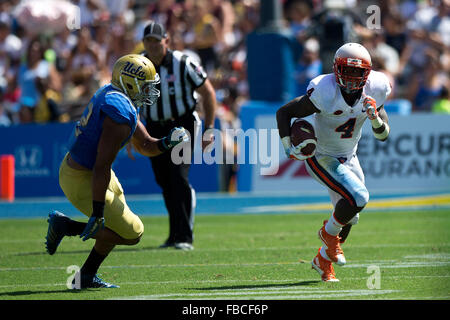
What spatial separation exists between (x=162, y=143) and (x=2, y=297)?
1.52 meters

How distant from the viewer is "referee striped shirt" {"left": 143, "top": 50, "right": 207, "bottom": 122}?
8.33 meters

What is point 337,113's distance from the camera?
6383 millimetres

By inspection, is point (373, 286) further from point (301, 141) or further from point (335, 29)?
point (335, 29)

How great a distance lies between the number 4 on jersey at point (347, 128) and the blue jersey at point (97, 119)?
158cm

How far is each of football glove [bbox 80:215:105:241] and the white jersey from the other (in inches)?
70.0

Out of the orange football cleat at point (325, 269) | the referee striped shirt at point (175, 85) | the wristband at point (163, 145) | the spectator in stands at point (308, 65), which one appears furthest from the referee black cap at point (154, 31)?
the spectator in stands at point (308, 65)

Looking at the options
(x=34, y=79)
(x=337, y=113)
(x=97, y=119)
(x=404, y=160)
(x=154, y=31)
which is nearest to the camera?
(x=97, y=119)

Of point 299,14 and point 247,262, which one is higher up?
point 299,14

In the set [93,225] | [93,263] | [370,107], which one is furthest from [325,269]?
[93,225]

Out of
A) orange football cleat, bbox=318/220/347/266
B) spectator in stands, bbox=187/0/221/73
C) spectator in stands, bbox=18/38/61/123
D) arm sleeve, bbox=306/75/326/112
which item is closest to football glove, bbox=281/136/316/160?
arm sleeve, bbox=306/75/326/112

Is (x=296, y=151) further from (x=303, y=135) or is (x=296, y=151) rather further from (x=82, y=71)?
(x=82, y=71)

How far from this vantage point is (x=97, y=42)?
15.7 m

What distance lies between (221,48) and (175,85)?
6.49 metres

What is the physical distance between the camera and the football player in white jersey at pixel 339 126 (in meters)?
6.18
